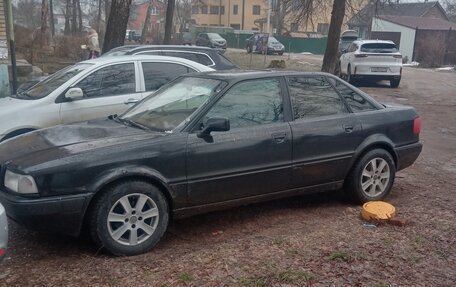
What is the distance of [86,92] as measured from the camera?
268 inches

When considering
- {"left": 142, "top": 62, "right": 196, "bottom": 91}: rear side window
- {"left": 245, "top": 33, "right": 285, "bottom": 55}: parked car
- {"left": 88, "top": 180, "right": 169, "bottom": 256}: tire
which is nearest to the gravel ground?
{"left": 88, "top": 180, "right": 169, "bottom": 256}: tire

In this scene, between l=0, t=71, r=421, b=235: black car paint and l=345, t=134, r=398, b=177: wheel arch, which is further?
l=345, t=134, r=398, b=177: wheel arch

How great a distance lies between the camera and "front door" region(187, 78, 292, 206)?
4473 millimetres

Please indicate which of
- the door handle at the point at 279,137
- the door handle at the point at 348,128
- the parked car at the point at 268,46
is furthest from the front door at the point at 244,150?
the parked car at the point at 268,46

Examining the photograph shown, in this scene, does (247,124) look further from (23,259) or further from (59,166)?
(23,259)

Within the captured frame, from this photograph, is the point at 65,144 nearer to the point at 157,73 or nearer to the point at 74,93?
the point at 74,93

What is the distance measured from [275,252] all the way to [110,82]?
3900 mm

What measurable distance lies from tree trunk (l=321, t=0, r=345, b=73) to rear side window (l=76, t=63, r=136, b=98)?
10792 mm

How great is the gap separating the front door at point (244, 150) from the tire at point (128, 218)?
36 cm

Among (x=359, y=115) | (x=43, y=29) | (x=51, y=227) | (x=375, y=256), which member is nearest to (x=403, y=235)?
(x=375, y=256)

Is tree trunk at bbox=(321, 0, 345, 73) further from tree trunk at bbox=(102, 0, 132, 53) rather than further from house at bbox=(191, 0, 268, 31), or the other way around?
house at bbox=(191, 0, 268, 31)

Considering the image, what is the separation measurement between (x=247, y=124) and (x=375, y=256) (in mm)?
1655

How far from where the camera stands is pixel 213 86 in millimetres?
4914

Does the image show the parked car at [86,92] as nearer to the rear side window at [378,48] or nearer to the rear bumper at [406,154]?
the rear bumper at [406,154]
